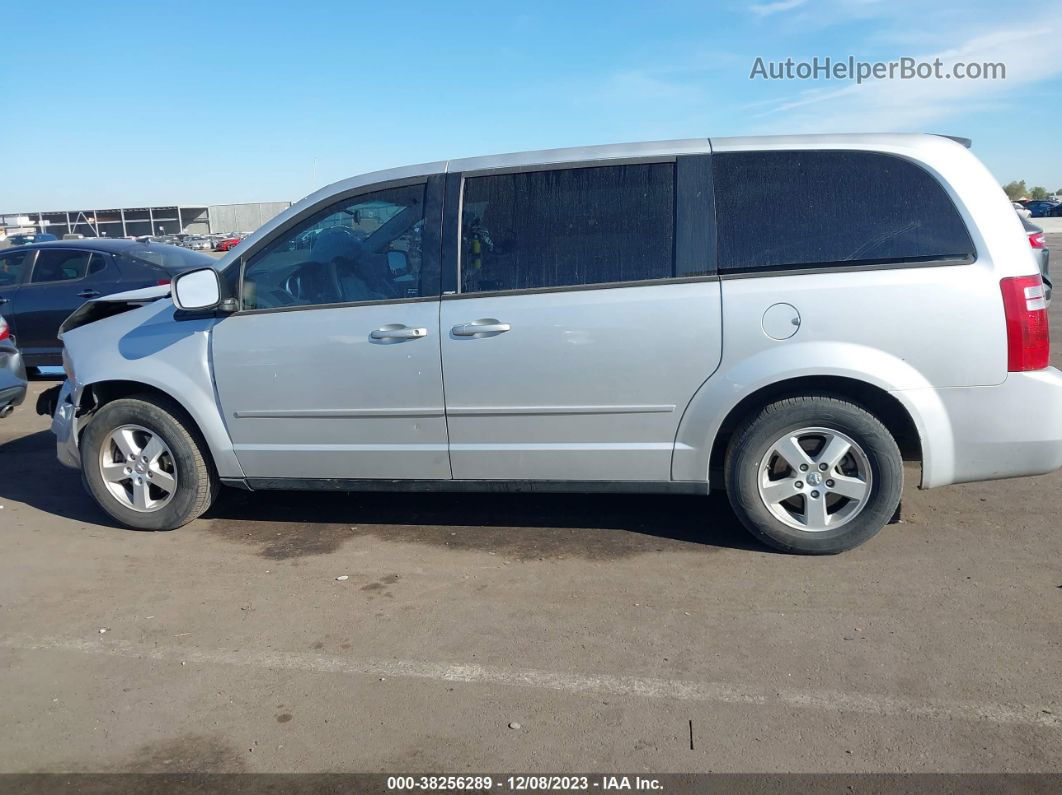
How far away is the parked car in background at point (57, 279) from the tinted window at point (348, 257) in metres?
5.36

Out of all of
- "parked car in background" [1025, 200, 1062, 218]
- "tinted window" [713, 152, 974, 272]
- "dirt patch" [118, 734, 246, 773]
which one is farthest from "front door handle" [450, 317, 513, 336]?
"parked car in background" [1025, 200, 1062, 218]

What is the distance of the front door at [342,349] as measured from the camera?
4598mm

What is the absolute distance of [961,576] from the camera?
4.20 m

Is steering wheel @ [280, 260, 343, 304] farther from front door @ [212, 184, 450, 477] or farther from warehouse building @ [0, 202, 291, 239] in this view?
warehouse building @ [0, 202, 291, 239]

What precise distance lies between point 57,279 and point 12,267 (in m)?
0.62

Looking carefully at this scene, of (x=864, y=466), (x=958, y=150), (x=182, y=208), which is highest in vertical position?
(x=182, y=208)

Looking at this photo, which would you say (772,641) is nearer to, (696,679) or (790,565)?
(696,679)

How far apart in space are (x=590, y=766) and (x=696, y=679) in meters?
0.67

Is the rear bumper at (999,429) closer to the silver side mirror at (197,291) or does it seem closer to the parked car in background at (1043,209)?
the silver side mirror at (197,291)

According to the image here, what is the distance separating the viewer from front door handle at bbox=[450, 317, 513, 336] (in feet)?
14.6

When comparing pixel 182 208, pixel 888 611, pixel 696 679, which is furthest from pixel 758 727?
pixel 182 208

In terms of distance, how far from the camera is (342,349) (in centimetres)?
463

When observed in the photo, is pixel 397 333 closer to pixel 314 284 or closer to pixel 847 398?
pixel 314 284

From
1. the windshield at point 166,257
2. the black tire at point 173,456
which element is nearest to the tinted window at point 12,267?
the windshield at point 166,257
